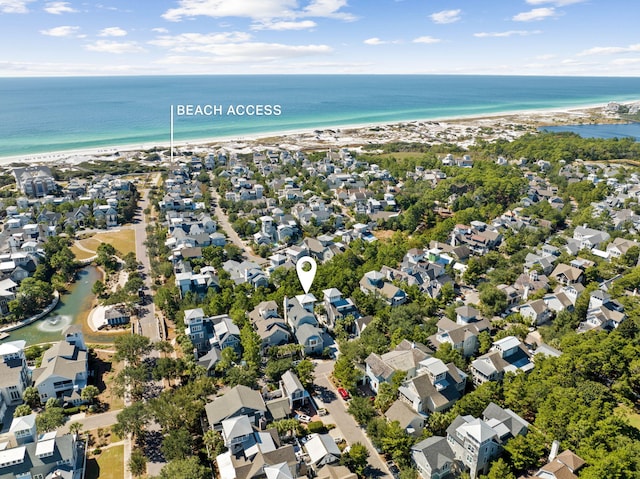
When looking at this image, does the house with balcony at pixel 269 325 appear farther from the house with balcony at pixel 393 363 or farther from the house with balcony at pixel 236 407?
the house with balcony at pixel 393 363

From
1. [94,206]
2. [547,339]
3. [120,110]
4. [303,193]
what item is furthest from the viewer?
[120,110]

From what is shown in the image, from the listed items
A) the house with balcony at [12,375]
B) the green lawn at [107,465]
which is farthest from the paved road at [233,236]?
the green lawn at [107,465]

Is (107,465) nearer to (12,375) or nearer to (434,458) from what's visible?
(12,375)

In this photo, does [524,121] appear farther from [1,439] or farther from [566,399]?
[1,439]

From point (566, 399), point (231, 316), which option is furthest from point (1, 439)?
point (566, 399)

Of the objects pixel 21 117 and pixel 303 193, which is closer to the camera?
pixel 303 193

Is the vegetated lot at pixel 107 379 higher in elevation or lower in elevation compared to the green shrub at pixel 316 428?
lower
